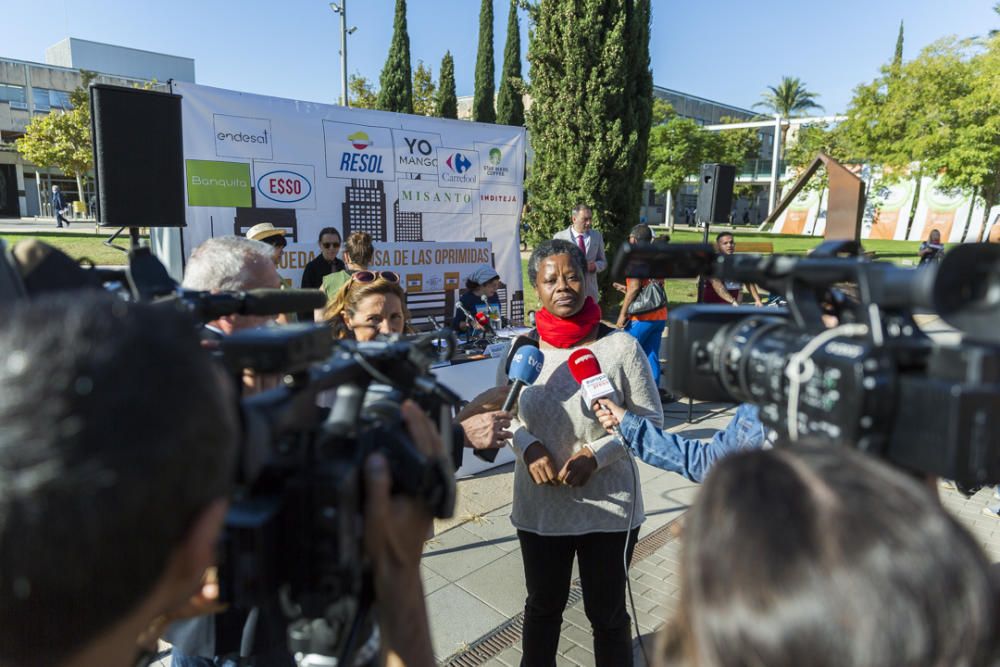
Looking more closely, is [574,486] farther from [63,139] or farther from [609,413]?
[63,139]

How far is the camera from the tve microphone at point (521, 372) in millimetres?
2326

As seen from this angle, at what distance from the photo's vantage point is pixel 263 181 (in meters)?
6.48

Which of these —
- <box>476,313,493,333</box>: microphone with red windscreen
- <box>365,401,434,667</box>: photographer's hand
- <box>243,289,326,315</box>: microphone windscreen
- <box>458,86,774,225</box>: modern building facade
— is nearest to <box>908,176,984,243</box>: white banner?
<box>458,86,774,225</box>: modern building facade

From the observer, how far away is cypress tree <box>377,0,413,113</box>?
24141 millimetres

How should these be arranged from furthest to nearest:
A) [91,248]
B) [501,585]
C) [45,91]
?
[45,91]
[91,248]
[501,585]

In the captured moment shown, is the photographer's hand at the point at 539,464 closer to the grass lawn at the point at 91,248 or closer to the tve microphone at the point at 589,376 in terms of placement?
the tve microphone at the point at 589,376

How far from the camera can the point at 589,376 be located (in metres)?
2.46

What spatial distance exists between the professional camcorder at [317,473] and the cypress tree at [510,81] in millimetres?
25198

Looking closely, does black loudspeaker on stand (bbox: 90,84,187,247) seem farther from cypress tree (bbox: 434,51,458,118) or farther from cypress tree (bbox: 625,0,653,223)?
cypress tree (bbox: 434,51,458,118)

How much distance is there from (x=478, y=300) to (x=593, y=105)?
621cm

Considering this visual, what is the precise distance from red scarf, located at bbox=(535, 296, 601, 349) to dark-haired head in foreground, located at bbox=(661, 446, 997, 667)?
5.88 ft

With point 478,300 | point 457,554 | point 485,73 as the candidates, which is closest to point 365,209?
point 478,300

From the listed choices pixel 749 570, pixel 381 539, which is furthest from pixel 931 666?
pixel 381 539

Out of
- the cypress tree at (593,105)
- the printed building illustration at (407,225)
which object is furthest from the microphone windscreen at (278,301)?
the cypress tree at (593,105)
